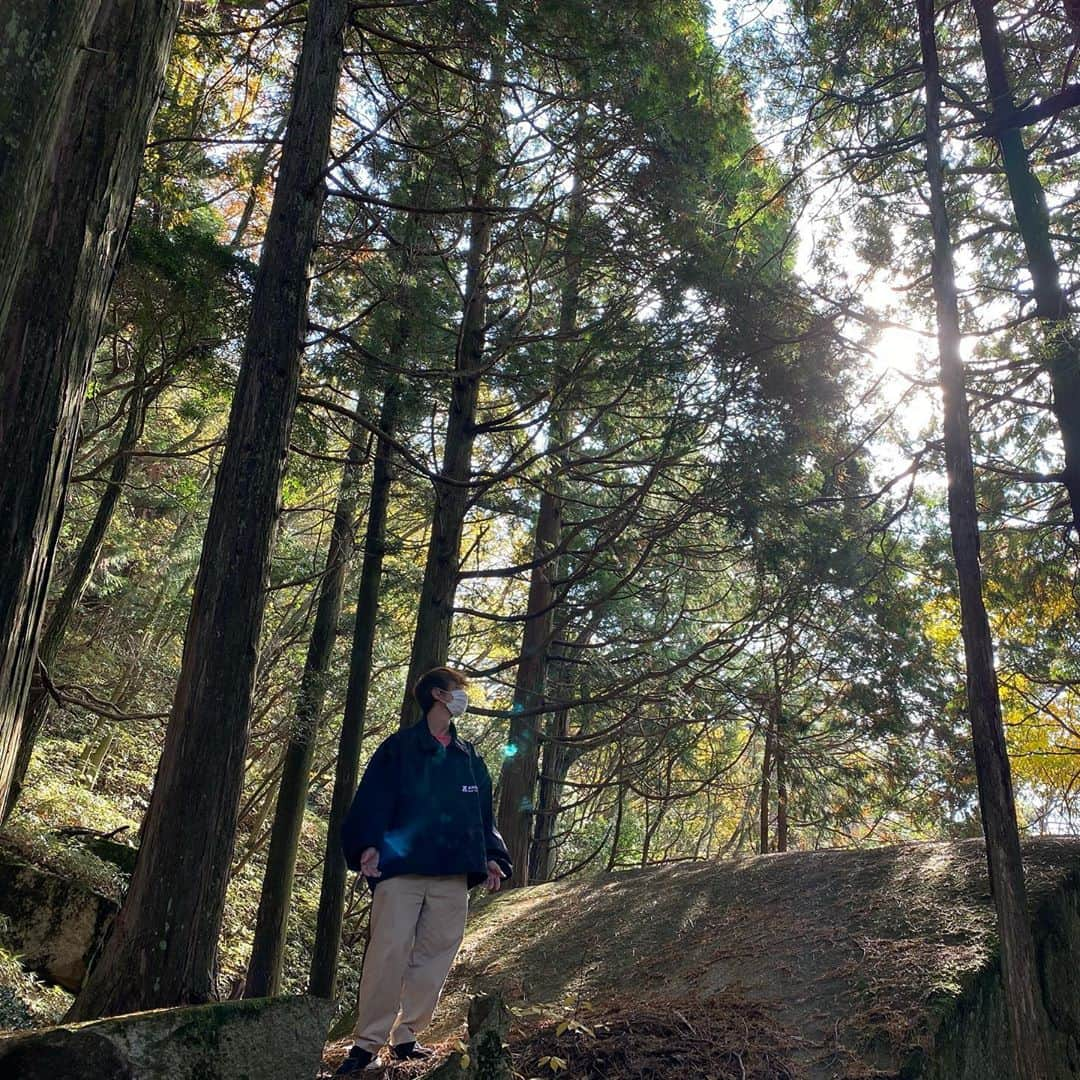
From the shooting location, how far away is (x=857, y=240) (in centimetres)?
912

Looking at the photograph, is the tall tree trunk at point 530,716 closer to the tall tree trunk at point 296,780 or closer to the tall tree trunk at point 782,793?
the tall tree trunk at point 296,780

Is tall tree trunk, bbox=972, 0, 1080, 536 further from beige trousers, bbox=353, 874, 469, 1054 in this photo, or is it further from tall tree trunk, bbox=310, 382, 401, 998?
beige trousers, bbox=353, 874, 469, 1054

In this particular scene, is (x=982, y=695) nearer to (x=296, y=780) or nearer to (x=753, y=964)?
(x=753, y=964)

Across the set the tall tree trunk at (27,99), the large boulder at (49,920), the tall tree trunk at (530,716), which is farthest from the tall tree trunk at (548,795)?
the tall tree trunk at (27,99)

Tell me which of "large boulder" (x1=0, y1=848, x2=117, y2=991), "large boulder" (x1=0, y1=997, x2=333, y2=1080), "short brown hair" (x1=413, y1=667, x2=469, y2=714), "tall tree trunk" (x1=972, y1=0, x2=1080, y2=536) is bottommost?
"large boulder" (x1=0, y1=848, x2=117, y2=991)

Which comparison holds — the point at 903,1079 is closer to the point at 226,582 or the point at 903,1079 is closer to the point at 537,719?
the point at 226,582

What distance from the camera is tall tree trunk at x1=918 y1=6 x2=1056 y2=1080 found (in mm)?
4168

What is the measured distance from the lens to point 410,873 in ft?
15.0

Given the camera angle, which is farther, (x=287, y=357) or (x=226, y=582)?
(x=287, y=357)

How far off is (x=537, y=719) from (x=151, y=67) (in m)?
10.4

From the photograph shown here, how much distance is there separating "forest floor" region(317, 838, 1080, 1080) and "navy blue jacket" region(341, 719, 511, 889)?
2.84ft

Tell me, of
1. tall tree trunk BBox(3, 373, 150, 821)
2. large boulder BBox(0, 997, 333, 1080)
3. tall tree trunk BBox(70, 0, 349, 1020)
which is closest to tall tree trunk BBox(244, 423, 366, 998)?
tall tree trunk BBox(3, 373, 150, 821)

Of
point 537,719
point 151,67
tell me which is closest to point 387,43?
point 151,67

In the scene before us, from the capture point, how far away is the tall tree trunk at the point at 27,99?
9.47 feet
